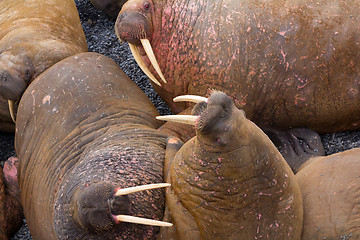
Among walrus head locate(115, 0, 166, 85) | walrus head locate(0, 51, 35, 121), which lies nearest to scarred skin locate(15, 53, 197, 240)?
walrus head locate(0, 51, 35, 121)

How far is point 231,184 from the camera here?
222cm

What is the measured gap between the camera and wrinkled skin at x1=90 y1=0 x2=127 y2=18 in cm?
461

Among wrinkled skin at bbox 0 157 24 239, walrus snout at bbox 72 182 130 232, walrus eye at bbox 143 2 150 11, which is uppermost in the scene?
walrus eye at bbox 143 2 150 11

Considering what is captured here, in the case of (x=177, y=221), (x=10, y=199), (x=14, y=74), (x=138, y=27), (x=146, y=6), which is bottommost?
(x=10, y=199)

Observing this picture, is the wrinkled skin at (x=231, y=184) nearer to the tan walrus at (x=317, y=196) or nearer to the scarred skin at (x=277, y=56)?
the tan walrus at (x=317, y=196)

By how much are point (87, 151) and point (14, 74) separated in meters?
1.05

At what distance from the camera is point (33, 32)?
155 inches

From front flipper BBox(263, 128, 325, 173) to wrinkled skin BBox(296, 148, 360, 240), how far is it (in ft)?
1.45

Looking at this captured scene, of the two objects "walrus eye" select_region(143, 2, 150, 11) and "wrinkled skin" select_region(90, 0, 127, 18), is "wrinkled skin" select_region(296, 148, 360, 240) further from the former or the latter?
"wrinkled skin" select_region(90, 0, 127, 18)

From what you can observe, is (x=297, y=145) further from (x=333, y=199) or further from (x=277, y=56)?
(x=333, y=199)

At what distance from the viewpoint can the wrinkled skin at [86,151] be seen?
254 cm

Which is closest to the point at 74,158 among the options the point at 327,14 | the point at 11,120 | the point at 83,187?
the point at 83,187

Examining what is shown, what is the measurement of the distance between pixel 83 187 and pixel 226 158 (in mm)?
879

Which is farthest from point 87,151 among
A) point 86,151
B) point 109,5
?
point 109,5
